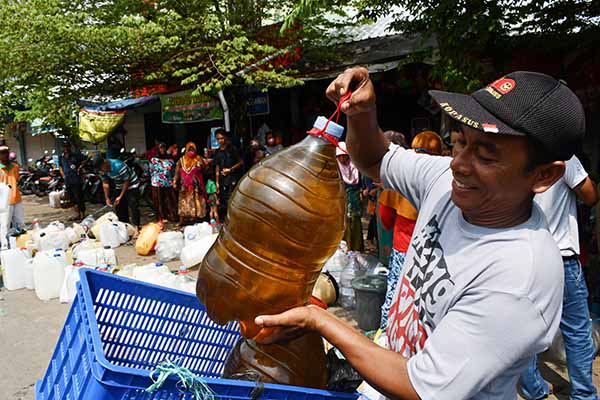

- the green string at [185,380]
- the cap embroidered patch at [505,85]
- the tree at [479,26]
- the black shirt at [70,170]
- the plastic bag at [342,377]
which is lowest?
the black shirt at [70,170]

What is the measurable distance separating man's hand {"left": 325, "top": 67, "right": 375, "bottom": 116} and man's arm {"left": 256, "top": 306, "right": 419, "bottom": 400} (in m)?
0.72

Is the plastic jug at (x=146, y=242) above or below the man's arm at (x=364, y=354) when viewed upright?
below

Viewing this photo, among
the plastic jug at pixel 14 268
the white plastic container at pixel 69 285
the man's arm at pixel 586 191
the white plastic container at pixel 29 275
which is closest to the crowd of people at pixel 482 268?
the man's arm at pixel 586 191

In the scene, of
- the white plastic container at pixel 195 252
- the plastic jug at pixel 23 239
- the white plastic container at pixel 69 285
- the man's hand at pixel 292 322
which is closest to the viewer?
the man's hand at pixel 292 322

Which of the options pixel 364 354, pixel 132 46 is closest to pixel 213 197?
pixel 132 46

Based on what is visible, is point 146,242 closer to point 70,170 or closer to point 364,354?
point 70,170

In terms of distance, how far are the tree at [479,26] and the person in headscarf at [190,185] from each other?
4536 mm

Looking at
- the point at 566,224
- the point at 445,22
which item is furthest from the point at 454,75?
the point at 566,224

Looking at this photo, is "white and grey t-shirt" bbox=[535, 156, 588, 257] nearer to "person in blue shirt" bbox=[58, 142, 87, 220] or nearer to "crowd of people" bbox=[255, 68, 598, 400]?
"crowd of people" bbox=[255, 68, 598, 400]

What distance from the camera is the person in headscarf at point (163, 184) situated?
952cm

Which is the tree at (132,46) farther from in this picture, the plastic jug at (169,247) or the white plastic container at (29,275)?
the white plastic container at (29,275)

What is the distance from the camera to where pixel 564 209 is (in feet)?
9.21

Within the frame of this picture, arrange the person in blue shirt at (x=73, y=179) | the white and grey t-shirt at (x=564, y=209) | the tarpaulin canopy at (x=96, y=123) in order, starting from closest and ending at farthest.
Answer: the white and grey t-shirt at (x=564, y=209) < the person in blue shirt at (x=73, y=179) < the tarpaulin canopy at (x=96, y=123)

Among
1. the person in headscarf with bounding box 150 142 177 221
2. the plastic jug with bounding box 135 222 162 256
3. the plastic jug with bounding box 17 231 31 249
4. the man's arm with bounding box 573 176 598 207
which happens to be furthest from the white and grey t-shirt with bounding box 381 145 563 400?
the person in headscarf with bounding box 150 142 177 221
